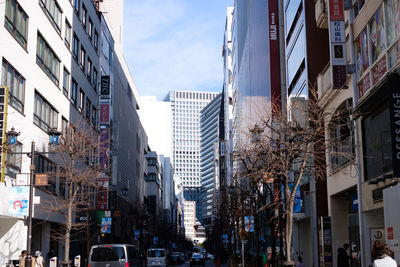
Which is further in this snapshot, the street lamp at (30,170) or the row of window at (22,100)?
the row of window at (22,100)

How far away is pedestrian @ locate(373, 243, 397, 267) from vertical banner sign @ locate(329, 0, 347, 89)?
1483 centimetres

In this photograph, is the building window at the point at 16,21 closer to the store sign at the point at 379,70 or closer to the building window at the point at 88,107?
the building window at the point at 88,107

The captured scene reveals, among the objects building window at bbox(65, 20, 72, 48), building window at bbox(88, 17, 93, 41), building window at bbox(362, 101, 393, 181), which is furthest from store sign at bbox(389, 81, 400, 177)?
building window at bbox(88, 17, 93, 41)

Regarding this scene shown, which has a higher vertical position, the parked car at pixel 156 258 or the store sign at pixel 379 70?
the store sign at pixel 379 70

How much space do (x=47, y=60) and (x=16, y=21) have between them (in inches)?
285

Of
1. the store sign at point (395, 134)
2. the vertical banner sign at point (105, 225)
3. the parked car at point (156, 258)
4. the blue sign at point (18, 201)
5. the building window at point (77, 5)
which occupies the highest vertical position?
the building window at point (77, 5)

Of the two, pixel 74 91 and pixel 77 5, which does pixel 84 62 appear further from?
pixel 77 5

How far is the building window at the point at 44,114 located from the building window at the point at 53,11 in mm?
5875

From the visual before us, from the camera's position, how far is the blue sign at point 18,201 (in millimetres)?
26719

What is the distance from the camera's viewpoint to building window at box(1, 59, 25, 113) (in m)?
28.4

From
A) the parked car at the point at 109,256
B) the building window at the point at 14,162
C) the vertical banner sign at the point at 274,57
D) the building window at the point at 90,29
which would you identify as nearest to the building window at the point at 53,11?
the building window at the point at 14,162

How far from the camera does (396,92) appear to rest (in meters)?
16.7

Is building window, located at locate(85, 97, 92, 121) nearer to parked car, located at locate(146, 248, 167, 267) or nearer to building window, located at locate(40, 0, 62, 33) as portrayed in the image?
building window, located at locate(40, 0, 62, 33)

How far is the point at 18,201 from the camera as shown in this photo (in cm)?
2683
